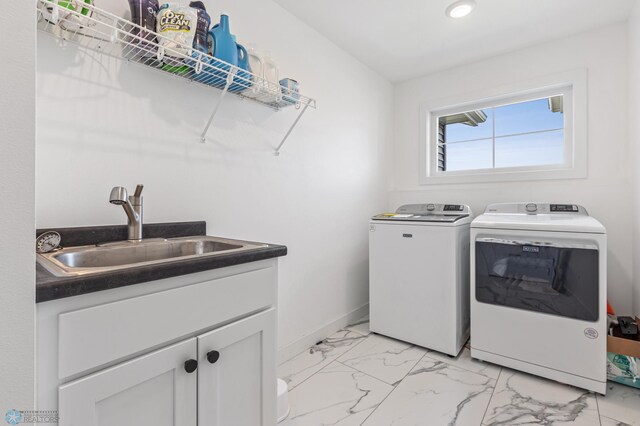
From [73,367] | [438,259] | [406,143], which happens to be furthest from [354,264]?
[73,367]

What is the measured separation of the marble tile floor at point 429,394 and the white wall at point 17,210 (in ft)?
3.86

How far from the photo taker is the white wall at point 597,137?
80.1 inches

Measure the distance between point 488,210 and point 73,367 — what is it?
98.4 inches

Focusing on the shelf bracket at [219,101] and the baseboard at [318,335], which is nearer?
the shelf bracket at [219,101]

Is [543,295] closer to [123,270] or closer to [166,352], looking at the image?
[166,352]

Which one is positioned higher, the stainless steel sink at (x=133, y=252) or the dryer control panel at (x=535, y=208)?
the dryer control panel at (x=535, y=208)

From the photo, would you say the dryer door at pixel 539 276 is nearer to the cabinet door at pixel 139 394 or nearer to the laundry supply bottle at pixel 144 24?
the cabinet door at pixel 139 394

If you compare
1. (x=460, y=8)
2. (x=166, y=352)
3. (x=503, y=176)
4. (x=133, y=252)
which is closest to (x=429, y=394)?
(x=166, y=352)

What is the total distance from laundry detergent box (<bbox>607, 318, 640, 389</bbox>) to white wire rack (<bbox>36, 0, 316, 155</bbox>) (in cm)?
223

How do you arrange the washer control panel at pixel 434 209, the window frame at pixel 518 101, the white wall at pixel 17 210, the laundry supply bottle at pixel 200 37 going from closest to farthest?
the white wall at pixel 17 210 → the laundry supply bottle at pixel 200 37 → the window frame at pixel 518 101 → the washer control panel at pixel 434 209

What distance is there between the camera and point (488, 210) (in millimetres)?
2326
